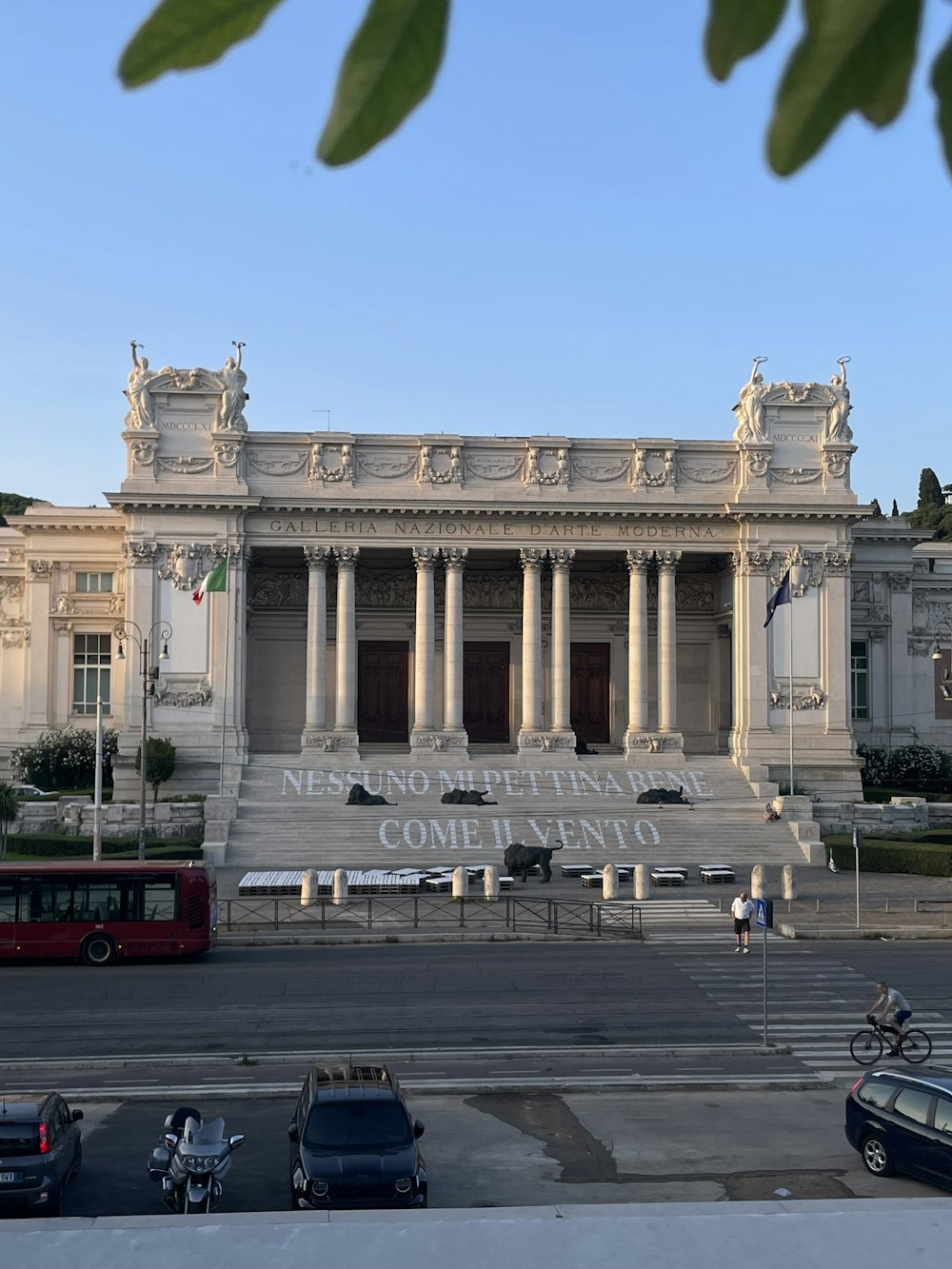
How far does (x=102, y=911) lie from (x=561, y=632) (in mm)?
38883

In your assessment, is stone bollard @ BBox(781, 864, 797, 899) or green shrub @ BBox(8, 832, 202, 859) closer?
stone bollard @ BBox(781, 864, 797, 899)

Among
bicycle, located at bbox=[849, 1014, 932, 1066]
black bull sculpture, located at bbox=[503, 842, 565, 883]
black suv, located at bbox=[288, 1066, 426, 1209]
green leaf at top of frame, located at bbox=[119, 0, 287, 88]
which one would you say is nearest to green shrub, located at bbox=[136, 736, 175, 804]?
black bull sculpture, located at bbox=[503, 842, 565, 883]

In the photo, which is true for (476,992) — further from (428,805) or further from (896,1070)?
(428,805)

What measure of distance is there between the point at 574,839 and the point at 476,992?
2703 centimetres

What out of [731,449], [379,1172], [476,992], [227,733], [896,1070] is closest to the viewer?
[379,1172]

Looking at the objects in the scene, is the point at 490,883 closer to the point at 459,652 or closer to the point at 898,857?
the point at 898,857

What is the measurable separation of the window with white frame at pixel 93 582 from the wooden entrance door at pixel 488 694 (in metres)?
19.4

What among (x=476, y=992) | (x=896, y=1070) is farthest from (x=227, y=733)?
(x=896, y=1070)

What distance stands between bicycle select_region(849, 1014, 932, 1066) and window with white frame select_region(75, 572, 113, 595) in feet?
186

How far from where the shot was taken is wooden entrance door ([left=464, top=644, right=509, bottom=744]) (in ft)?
253

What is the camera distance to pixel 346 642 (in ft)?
229

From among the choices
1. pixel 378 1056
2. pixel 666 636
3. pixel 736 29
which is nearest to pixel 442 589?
pixel 666 636

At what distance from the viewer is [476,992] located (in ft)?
98.2

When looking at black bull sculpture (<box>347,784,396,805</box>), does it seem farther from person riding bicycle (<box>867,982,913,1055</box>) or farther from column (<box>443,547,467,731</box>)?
person riding bicycle (<box>867,982,913,1055</box>)
